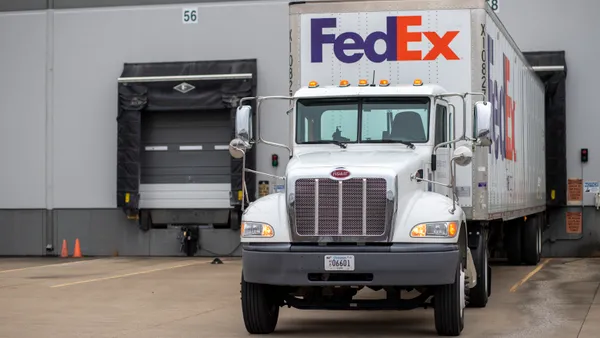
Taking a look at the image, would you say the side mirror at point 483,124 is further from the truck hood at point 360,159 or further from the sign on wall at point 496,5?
the sign on wall at point 496,5

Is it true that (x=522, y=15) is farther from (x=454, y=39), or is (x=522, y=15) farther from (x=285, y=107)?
(x=454, y=39)

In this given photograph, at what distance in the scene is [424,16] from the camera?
15.3m

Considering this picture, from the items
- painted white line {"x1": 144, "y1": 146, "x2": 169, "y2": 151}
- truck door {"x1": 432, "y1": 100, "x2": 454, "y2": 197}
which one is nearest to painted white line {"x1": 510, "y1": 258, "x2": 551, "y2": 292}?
truck door {"x1": 432, "y1": 100, "x2": 454, "y2": 197}

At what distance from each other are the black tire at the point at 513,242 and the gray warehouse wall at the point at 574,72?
424 cm

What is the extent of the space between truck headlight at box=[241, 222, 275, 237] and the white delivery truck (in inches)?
0.5

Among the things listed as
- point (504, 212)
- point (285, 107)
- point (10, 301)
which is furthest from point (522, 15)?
point (10, 301)

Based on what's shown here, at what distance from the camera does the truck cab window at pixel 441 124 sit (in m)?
13.8

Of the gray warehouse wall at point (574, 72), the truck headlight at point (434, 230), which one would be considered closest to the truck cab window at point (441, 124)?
the truck headlight at point (434, 230)

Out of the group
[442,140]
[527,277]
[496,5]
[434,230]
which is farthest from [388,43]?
[496,5]

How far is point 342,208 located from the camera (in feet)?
39.8

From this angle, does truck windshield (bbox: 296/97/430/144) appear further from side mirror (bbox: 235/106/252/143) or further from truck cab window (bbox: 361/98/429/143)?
side mirror (bbox: 235/106/252/143)

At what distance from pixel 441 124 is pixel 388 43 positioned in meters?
1.79

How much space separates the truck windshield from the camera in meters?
13.6

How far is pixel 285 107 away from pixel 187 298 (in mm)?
11862
